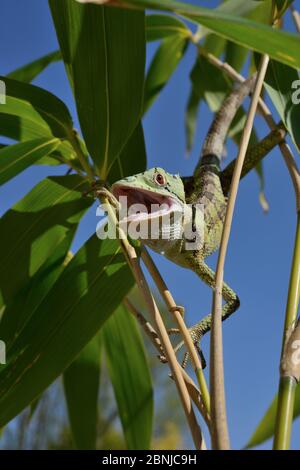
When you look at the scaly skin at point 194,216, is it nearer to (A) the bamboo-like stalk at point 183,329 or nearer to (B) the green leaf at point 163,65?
(A) the bamboo-like stalk at point 183,329

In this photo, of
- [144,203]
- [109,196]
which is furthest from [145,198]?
[109,196]

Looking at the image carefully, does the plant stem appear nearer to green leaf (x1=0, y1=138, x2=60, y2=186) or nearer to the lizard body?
green leaf (x1=0, y1=138, x2=60, y2=186)

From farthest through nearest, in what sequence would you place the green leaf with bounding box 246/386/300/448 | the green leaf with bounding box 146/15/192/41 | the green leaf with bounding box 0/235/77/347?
the green leaf with bounding box 146/15/192/41 → the green leaf with bounding box 0/235/77/347 → the green leaf with bounding box 246/386/300/448

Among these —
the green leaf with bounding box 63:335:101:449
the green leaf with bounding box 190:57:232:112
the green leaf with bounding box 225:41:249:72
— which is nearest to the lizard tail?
the green leaf with bounding box 190:57:232:112

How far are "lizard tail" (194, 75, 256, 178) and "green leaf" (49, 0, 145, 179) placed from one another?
0.61 metres

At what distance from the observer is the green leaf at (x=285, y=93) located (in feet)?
5.24

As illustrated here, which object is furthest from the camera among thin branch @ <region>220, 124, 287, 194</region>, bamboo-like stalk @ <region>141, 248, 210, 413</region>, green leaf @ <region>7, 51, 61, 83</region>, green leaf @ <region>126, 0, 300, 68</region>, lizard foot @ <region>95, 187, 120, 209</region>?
green leaf @ <region>7, 51, 61, 83</region>

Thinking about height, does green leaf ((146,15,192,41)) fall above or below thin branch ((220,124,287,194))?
above

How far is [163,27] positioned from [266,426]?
168 centimetres

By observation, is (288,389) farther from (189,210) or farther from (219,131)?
(219,131)

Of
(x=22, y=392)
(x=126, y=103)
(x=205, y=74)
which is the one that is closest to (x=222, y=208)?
(x=126, y=103)

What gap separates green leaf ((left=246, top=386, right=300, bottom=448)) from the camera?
1.62m

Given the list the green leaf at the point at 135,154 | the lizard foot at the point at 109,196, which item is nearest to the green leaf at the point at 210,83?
the green leaf at the point at 135,154
